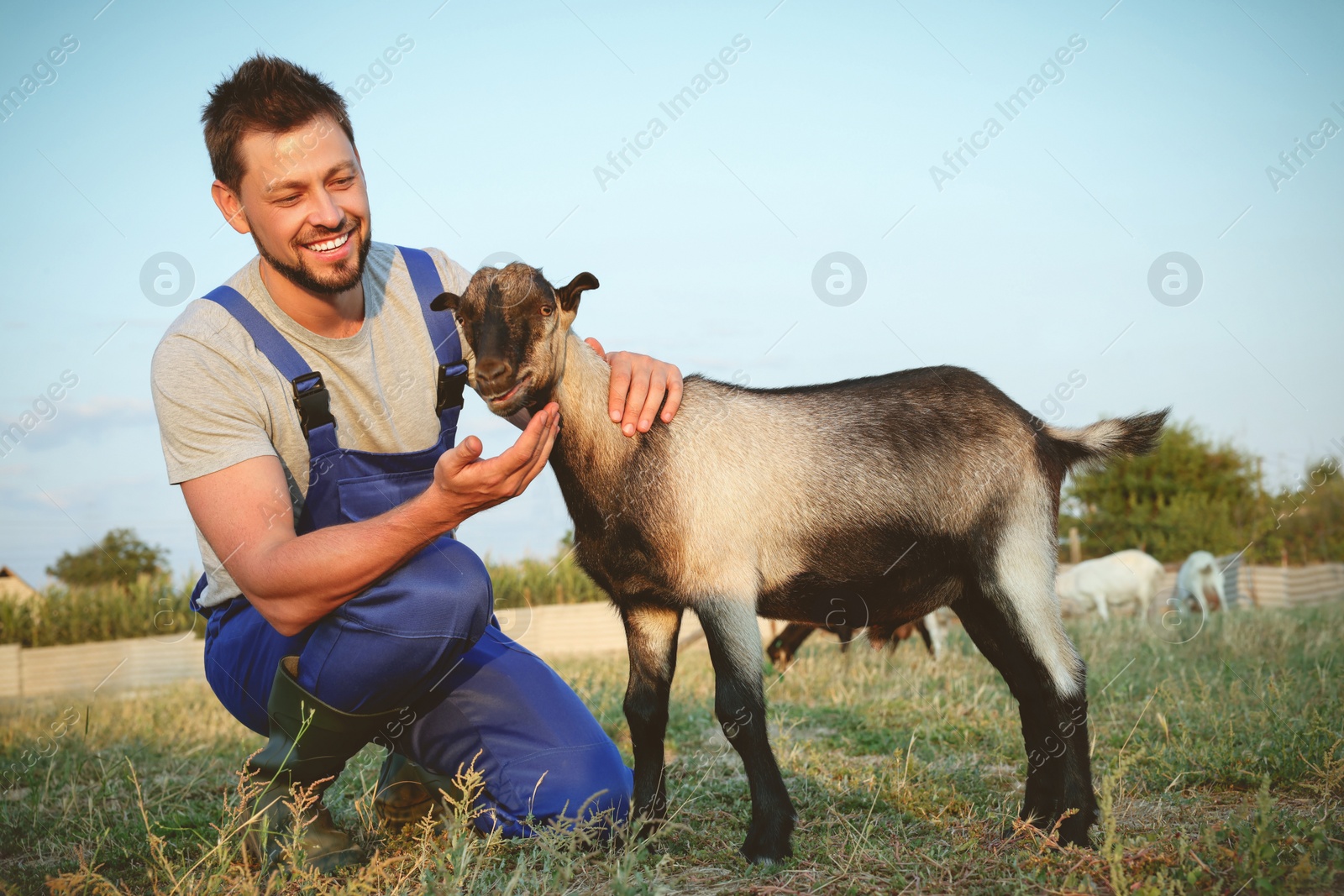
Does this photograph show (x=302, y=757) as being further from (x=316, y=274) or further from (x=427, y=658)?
(x=316, y=274)

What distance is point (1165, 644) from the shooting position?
7953 mm

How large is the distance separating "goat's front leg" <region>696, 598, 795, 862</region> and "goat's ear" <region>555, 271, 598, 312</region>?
125 centimetres

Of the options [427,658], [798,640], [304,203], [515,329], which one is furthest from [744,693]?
[798,640]

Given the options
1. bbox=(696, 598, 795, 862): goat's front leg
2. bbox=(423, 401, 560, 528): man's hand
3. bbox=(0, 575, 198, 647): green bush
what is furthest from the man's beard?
bbox=(0, 575, 198, 647): green bush

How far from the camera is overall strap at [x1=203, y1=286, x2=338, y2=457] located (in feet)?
11.7

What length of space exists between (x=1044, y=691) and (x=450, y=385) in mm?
2751

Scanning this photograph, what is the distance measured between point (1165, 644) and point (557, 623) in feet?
43.6

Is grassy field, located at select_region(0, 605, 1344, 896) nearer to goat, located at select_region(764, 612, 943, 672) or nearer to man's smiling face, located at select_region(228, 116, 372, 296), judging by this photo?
goat, located at select_region(764, 612, 943, 672)

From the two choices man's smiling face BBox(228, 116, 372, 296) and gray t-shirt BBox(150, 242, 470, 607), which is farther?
man's smiling face BBox(228, 116, 372, 296)

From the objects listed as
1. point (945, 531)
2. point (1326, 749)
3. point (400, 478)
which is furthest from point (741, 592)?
point (1326, 749)

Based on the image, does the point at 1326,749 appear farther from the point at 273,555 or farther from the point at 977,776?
the point at 273,555

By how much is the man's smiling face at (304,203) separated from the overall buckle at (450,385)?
1.68 ft

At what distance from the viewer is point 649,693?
12.1 ft

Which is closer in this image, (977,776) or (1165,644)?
(977,776)
